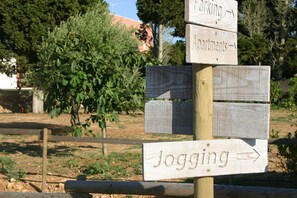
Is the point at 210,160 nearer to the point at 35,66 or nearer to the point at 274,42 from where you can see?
the point at 35,66

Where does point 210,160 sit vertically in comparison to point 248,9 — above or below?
below

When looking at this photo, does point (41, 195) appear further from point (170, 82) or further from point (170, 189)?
point (170, 82)

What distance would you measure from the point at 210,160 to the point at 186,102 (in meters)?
0.35

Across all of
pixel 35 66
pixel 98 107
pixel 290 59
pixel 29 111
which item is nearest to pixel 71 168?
pixel 98 107

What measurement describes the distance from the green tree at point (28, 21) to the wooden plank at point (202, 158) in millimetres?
20028

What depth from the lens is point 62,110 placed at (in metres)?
10.8

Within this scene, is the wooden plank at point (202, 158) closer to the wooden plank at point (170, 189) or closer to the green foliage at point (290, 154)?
the wooden plank at point (170, 189)

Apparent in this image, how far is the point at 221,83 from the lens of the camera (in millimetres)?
2916

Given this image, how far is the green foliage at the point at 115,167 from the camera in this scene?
8.91m

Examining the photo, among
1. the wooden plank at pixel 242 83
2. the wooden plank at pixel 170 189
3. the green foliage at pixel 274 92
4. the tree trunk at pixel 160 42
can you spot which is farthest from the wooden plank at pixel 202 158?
the tree trunk at pixel 160 42

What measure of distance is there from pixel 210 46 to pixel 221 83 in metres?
0.22

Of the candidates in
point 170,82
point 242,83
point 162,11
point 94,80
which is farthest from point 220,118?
point 162,11

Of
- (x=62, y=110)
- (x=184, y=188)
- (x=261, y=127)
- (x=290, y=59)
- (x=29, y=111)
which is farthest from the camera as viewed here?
(x=290, y=59)

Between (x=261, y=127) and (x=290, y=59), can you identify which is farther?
(x=290, y=59)
